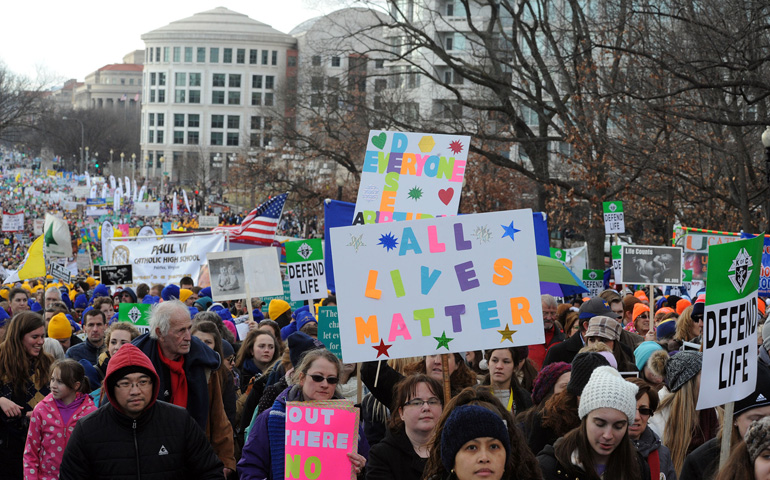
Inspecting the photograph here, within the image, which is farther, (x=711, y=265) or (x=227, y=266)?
(x=227, y=266)

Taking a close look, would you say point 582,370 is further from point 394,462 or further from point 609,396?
point 394,462

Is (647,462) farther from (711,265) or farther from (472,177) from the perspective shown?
(472,177)

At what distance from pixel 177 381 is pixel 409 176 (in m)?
3.89

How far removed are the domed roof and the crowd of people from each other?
448ft

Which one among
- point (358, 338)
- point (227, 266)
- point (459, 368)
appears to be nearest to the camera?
point (358, 338)

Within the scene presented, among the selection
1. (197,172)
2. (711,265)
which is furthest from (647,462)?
(197,172)

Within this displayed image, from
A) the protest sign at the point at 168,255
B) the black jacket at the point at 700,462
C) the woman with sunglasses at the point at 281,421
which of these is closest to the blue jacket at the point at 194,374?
the woman with sunglasses at the point at 281,421

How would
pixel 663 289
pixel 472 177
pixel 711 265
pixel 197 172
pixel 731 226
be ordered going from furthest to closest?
pixel 197 172, pixel 472 177, pixel 731 226, pixel 663 289, pixel 711 265

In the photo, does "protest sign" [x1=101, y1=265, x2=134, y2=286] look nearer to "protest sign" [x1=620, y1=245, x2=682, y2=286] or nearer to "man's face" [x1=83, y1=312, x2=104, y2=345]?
"protest sign" [x1=620, y1=245, x2=682, y2=286]

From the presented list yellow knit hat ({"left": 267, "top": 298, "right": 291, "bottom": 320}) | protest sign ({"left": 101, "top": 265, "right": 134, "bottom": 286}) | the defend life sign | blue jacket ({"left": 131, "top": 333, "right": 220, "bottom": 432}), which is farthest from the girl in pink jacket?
protest sign ({"left": 101, "top": 265, "right": 134, "bottom": 286})

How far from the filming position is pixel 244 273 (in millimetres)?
12719

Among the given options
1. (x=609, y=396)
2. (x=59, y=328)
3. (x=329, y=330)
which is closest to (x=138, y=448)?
(x=609, y=396)

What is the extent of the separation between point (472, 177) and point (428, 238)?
101 feet

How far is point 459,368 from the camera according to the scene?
625cm
